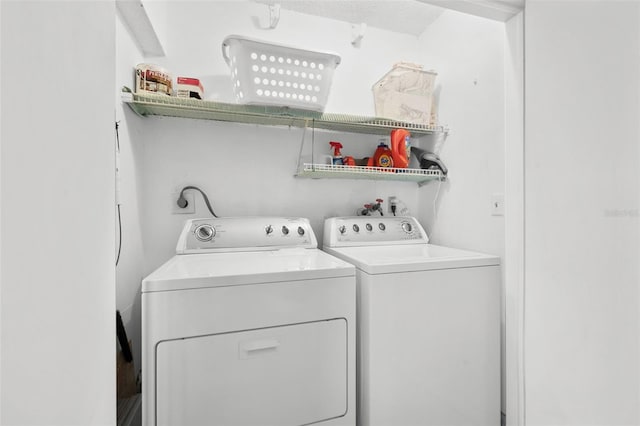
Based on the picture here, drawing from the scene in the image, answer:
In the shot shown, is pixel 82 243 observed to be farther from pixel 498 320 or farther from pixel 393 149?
pixel 393 149

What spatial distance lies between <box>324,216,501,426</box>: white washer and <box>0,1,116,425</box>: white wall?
3.02ft

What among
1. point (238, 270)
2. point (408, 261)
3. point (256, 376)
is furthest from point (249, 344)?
point (408, 261)

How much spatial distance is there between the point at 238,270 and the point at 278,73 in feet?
3.40

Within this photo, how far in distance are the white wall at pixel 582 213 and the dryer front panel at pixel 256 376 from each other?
87cm

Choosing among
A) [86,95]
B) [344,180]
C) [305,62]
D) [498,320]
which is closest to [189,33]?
[305,62]

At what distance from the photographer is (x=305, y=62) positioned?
1553 mm

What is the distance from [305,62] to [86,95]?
1.20m

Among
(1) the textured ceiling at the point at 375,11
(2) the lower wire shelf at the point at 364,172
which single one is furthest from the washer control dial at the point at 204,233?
(1) the textured ceiling at the point at 375,11

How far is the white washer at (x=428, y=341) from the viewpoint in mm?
1211

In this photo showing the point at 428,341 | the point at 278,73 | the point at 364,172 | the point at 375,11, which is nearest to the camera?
the point at 428,341

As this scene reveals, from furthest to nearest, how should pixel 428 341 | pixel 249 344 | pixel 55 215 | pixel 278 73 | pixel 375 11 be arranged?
1. pixel 375 11
2. pixel 278 73
3. pixel 428 341
4. pixel 249 344
5. pixel 55 215

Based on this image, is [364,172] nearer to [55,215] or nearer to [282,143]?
[282,143]

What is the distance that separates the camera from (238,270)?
1.15 meters

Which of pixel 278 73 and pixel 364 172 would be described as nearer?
pixel 278 73
